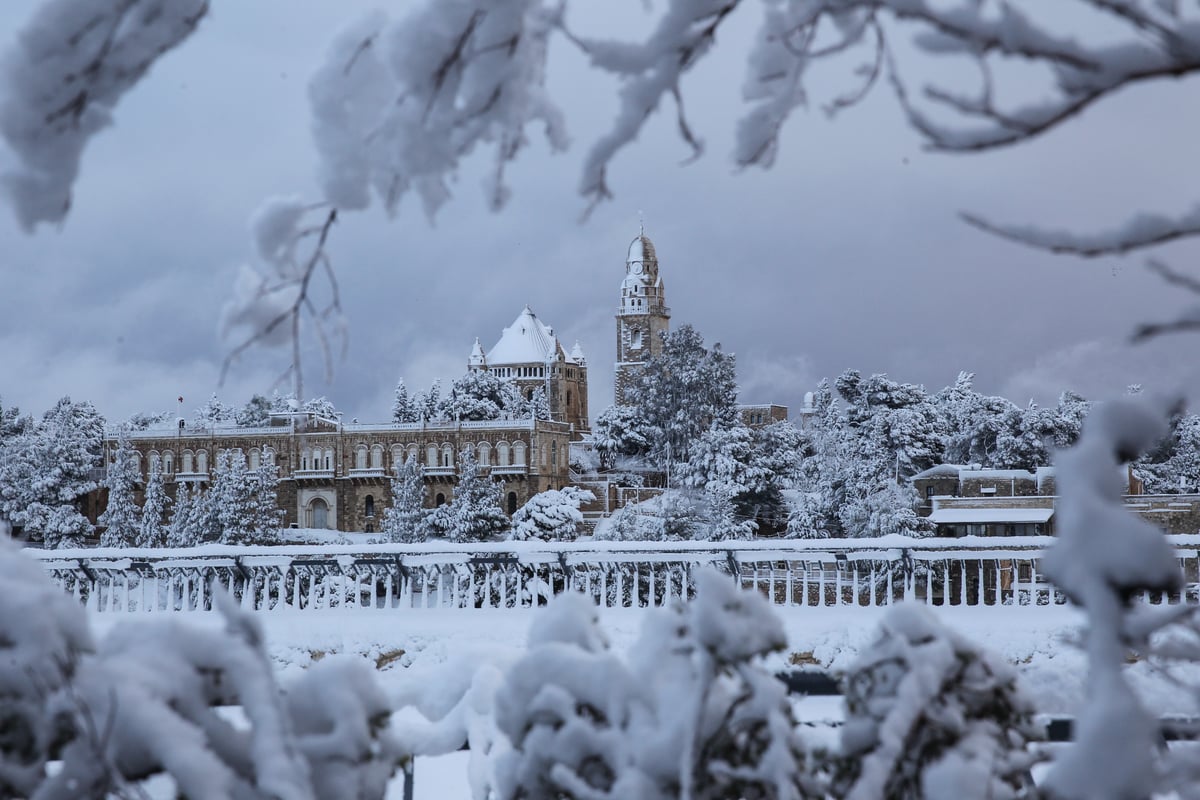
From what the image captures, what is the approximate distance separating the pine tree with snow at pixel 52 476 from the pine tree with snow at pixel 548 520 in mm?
17817

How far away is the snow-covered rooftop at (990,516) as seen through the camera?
26.5 meters

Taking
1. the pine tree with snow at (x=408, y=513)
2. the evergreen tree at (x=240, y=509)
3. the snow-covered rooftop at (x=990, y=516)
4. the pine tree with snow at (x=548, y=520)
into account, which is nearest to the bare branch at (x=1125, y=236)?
the snow-covered rooftop at (x=990, y=516)

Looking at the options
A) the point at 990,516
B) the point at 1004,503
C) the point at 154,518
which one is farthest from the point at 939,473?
the point at 154,518

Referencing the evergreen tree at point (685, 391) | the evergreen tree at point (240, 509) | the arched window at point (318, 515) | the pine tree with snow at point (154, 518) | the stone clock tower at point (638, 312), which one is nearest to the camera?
the evergreen tree at point (240, 509)

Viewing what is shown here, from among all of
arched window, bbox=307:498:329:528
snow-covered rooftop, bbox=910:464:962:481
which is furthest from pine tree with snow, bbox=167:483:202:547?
snow-covered rooftop, bbox=910:464:962:481

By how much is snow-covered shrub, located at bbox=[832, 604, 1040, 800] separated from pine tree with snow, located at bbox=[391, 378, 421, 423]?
54.5m

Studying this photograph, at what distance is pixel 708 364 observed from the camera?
44.0 metres

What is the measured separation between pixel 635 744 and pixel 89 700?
635mm

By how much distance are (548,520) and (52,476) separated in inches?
814

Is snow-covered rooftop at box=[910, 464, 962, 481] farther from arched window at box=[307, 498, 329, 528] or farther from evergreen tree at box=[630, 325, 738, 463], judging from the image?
arched window at box=[307, 498, 329, 528]

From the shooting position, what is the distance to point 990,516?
27656mm

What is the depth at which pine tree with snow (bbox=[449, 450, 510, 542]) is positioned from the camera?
3778 centimetres

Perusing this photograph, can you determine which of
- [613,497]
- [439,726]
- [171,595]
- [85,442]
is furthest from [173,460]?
[439,726]

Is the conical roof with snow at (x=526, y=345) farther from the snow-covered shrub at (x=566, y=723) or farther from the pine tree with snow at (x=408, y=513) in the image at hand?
the snow-covered shrub at (x=566, y=723)
